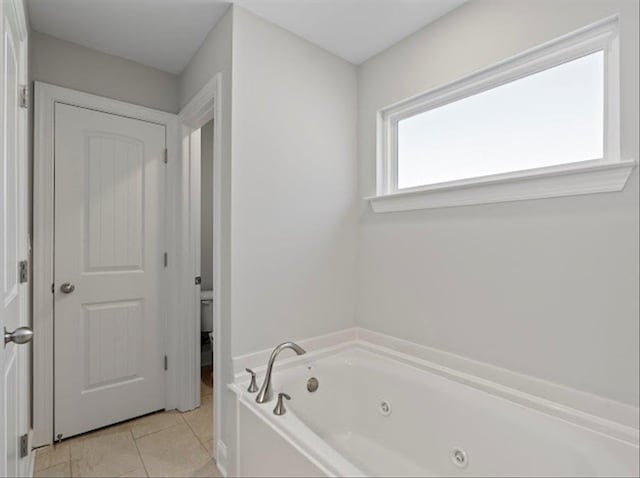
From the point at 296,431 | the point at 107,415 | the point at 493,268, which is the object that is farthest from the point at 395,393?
the point at 107,415

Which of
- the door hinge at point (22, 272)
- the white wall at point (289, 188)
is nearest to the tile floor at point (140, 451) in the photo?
the white wall at point (289, 188)

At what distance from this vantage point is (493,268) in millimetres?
1544

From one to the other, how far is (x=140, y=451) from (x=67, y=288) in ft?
3.39

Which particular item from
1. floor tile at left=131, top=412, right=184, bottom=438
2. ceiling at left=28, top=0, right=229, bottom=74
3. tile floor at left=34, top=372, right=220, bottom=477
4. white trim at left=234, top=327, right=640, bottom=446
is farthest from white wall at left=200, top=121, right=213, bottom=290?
white trim at left=234, top=327, right=640, bottom=446

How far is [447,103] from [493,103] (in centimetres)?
26

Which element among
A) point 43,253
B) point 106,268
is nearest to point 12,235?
point 43,253

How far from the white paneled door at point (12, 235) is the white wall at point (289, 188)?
818 millimetres

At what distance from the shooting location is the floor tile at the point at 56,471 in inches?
66.6

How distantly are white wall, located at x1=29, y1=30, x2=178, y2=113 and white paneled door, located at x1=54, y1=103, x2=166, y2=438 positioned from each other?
0.16 metres

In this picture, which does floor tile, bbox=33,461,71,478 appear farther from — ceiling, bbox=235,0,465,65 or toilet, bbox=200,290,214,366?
ceiling, bbox=235,0,465,65

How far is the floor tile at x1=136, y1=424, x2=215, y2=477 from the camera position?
174 cm

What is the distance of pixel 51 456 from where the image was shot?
1.83 meters

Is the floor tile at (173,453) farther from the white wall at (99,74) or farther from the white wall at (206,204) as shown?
the white wall at (99,74)

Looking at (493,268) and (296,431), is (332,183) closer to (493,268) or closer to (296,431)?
(493,268)
